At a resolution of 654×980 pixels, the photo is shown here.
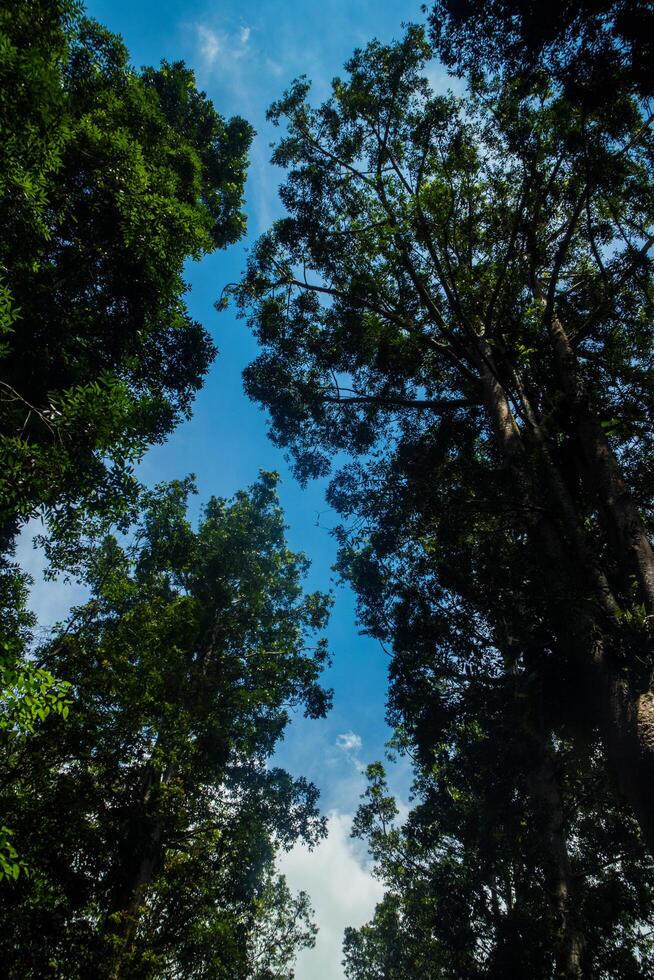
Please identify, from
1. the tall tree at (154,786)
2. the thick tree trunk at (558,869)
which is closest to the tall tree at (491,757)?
the thick tree trunk at (558,869)

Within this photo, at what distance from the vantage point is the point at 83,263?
862 centimetres

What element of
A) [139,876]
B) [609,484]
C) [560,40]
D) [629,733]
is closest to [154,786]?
[139,876]

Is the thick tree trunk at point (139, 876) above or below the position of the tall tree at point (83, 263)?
below

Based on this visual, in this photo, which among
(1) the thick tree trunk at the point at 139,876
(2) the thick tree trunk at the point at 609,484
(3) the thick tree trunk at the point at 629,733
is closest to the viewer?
(3) the thick tree trunk at the point at 629,733

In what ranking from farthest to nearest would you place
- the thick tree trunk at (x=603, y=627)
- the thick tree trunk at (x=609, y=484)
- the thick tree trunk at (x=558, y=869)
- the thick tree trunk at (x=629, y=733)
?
the thick tree trunk at (x=558, y=869) < the thick tree trunk at (x=609, y=484) < the thick tree trunk at (x=603, y=627) < the thick tree trunk at (x=629, y=733)

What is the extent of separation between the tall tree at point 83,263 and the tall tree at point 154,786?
3.34 m

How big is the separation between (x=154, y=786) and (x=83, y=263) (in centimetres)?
917

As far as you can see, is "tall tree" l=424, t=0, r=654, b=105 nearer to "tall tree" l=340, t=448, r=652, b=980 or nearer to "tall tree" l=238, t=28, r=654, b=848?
"tall tree" l=238, t=28, r=654, b=848

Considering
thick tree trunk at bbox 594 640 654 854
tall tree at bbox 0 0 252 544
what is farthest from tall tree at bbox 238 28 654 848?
tall tree at bbox 0 0 252 544

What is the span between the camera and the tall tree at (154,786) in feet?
22.0

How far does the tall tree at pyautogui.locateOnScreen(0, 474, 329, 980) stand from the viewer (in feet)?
22.0

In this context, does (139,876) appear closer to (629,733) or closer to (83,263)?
(629,733)

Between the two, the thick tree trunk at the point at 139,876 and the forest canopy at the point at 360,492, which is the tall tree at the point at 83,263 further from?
the thick tree trunk at the point at 139,876

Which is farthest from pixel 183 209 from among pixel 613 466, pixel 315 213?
pixel 613 466
